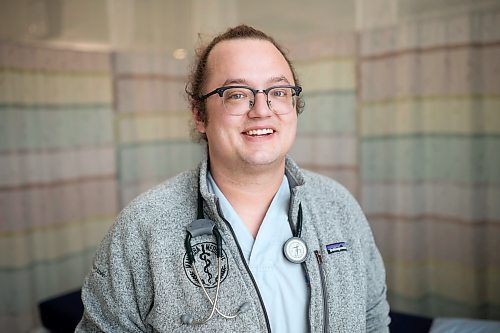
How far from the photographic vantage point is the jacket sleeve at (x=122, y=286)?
1.03 m

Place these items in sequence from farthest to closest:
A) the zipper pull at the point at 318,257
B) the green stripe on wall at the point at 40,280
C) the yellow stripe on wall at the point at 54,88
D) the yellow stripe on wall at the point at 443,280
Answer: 1. the green stripe on wall at the point at 40,280
2. the yellow stripe on wall at the point at 54,88
3. the yellow stripe on wall at the point at 443,280
4. the zipper pull at the point at 318,257

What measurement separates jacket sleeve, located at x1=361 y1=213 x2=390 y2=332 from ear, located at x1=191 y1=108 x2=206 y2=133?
0.51 m

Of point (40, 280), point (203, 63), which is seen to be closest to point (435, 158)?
point (203, 63)

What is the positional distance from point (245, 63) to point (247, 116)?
13 centimetres

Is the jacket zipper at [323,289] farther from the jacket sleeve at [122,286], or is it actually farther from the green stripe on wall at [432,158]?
the green stripe on wall at [432,158]

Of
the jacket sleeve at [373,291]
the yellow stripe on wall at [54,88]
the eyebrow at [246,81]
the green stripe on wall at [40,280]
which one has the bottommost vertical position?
the green stripe on wall at [40,280]

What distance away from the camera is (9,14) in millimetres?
2939

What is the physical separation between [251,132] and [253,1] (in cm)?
275

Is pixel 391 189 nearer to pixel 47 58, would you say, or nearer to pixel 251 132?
pixel 251 132

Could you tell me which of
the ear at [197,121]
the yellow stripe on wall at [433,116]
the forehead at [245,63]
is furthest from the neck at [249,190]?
the yellow stripe on wall at [433,116]

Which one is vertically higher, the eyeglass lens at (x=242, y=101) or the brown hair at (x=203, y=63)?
the brown hair at (x=203, y=63)

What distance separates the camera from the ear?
47.6 inches

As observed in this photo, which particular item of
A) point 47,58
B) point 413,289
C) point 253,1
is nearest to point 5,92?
point 47,58

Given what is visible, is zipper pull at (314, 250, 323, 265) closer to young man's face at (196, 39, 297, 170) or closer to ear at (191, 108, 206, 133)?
young man's face at (196, 39, 297, 170)
